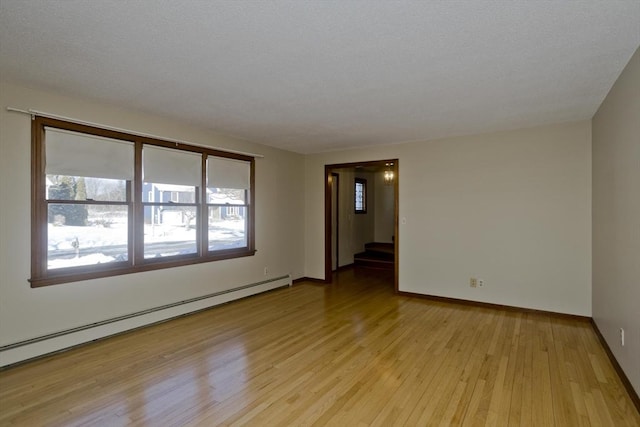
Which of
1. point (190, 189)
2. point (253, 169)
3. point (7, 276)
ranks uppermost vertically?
point (253, 169)

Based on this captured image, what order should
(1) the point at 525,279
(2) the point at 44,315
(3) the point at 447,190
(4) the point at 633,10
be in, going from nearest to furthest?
(4) the point at 633,10
(2) the point at 44,315
(1) the point at 525,279
(3) the point at 447,190

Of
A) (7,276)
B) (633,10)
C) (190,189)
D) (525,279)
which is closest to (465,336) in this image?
(525,279)

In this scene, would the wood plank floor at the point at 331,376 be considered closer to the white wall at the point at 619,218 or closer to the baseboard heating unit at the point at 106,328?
the baseboard heating unit at the point at 106,328

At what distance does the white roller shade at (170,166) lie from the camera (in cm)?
392

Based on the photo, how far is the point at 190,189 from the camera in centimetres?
450

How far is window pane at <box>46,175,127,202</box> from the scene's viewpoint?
3215 mm

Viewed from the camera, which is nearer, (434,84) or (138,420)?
(138,420)

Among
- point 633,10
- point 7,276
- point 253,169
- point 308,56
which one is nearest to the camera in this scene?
point 633,10

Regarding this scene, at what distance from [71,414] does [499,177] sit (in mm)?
5150

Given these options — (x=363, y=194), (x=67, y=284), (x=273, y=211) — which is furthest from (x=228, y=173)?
(x=363, y=194)

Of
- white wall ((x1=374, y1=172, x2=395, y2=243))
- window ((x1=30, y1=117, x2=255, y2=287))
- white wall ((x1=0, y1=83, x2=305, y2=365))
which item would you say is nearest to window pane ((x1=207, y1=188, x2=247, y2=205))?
window ((x1=30, y1=117, x2=255, y2=287))

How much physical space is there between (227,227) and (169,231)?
93cm

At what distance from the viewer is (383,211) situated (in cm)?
903

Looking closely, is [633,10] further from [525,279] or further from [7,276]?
[7,276]
